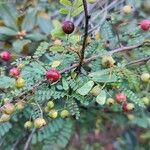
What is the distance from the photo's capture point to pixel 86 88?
48.3 inches

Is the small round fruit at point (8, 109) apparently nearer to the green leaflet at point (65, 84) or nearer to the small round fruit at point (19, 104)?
the small round fruit at point (19, 104)

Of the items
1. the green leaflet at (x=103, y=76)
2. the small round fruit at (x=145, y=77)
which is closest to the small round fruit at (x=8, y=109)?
the green leaflet at (x=103, y=76)

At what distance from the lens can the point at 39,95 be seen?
1280mm

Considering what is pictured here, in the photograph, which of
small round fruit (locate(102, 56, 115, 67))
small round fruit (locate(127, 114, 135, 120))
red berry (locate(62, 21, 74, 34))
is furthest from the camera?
small round fruit (locate(127, 114, 135, 120))

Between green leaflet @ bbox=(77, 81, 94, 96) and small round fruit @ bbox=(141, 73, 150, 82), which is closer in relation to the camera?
green leaflet @ bbox=(77, 81, 94, 96)

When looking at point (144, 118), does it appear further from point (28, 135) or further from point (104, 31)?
point (104, 31)

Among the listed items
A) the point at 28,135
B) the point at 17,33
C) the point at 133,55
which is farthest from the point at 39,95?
the point at 28,135

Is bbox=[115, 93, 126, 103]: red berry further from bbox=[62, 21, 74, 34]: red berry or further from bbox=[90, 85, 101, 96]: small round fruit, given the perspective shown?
bbox=[62, 21, 74, 34]: red berry

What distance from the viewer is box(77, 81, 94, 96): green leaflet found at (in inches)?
47.8

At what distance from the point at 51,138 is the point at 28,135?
0.48 feet

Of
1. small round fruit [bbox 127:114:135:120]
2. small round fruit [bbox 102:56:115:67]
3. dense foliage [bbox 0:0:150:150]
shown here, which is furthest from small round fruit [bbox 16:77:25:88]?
small round fruit [bbox 127:114:135:120]

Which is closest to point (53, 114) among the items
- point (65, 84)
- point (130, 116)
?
point (65, 84)

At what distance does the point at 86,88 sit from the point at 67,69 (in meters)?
0.10

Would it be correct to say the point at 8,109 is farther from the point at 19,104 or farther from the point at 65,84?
the point at 65,84
